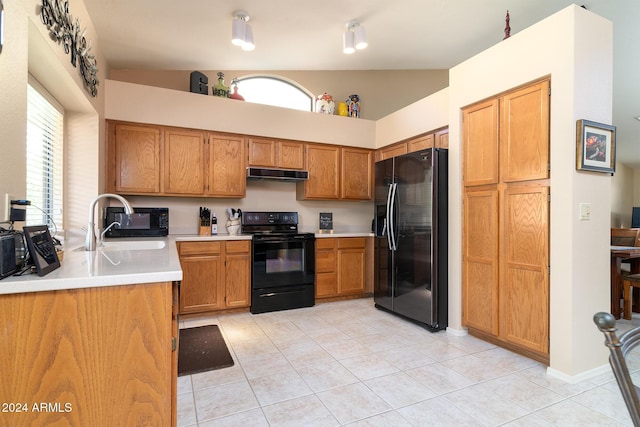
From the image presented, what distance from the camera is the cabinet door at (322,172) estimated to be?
429cm

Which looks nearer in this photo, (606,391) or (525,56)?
(606,391)

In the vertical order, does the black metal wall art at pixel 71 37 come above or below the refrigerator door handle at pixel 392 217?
above

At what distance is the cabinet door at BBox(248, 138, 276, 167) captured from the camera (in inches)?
156

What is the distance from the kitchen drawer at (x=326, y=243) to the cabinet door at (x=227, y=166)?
44.1 inches

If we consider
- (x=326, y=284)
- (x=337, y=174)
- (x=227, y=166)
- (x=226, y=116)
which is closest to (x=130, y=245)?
(x=227, y=166)

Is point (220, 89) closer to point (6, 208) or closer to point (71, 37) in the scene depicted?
point (71, 37)

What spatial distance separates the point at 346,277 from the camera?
13.8 feet

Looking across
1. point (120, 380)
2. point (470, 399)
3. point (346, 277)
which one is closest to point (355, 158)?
point (346, 277)

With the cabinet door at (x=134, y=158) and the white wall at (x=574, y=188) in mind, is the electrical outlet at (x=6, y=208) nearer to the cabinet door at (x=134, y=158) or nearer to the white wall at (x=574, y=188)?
the cabinet door at (x=134, y=158)

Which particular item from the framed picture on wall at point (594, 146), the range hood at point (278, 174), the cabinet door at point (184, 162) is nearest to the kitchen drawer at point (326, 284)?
the range hood at point (278, 174)

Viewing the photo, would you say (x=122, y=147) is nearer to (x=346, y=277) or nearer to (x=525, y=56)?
(x=346, y=277)

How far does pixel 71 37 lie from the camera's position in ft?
6.84

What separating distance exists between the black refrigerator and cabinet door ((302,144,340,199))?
2.79 ft

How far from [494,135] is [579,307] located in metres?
1.45
